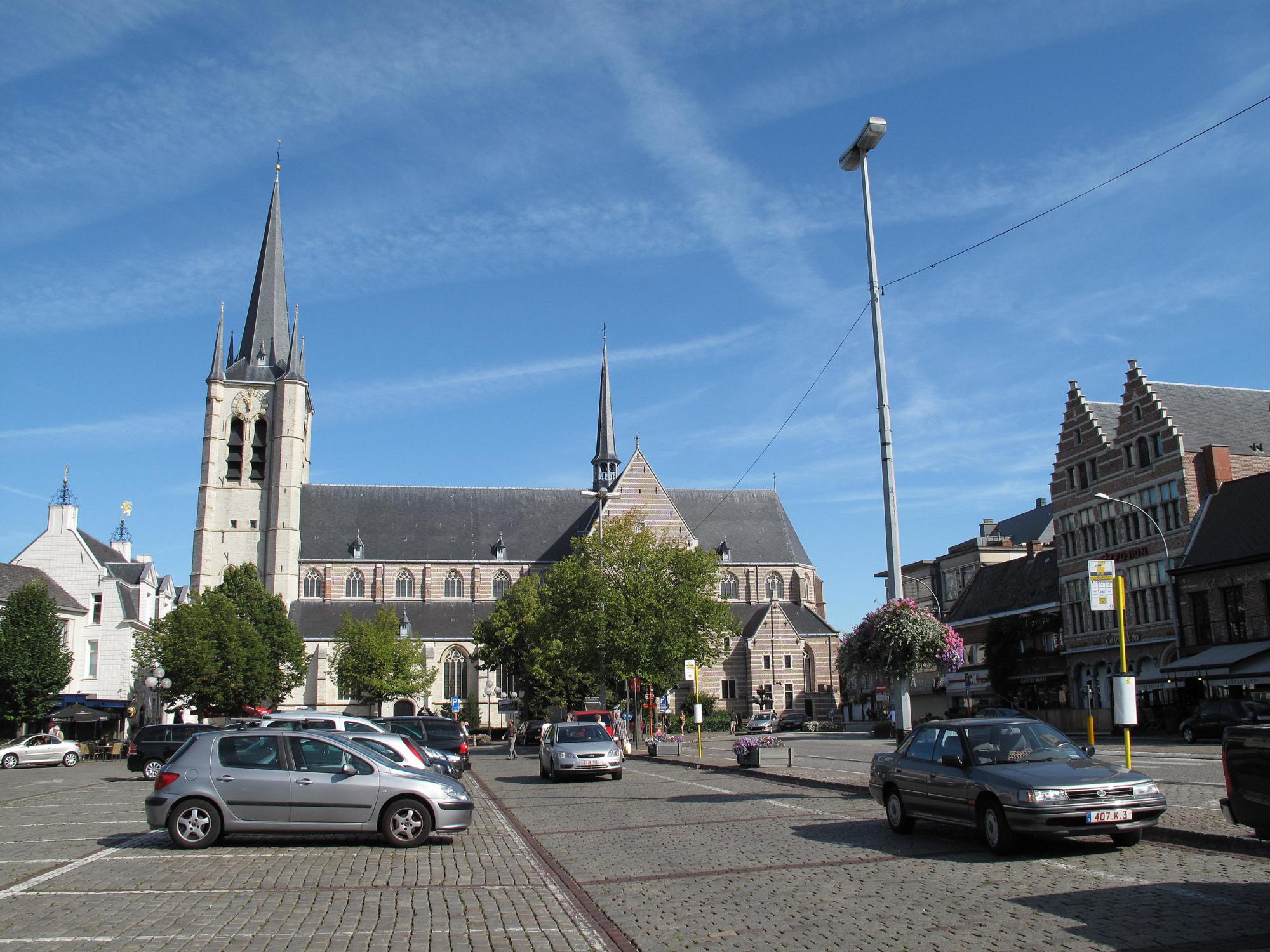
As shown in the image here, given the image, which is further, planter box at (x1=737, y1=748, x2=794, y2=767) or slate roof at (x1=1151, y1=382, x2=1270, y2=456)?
slate roof at (x1=1151, y1=382, x2=1270, y2=456)

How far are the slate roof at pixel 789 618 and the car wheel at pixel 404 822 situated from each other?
61.5 m

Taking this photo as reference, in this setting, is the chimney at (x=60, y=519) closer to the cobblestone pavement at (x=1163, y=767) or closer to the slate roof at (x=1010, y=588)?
the cobblestone pavement at (x=1163, y=767)

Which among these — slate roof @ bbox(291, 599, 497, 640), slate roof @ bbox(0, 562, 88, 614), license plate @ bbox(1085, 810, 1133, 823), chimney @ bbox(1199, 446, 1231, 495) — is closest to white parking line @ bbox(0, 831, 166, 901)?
license plate @ bbox(1085, 810, 1133, 823)

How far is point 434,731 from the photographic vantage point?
2828 centimetres

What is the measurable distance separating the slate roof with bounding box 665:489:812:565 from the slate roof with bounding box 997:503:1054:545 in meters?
15.4

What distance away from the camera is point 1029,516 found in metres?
75.7

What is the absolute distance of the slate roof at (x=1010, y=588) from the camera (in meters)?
50.9

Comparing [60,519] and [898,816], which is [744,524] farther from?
[898,816]

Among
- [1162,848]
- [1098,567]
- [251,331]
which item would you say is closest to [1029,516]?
[251,331]

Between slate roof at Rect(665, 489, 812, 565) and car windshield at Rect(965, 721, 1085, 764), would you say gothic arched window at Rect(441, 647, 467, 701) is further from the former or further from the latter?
car windshield at Rect(965, 721, 1085, 764)

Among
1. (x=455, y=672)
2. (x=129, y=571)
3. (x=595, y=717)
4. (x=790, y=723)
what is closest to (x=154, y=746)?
(x=595, y=717)

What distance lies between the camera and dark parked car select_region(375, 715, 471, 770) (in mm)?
26547

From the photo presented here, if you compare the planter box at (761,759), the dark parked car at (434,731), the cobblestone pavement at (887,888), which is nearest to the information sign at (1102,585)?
the cobblestone pavement at (887,888)

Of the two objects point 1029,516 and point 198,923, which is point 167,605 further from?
point 198,923
